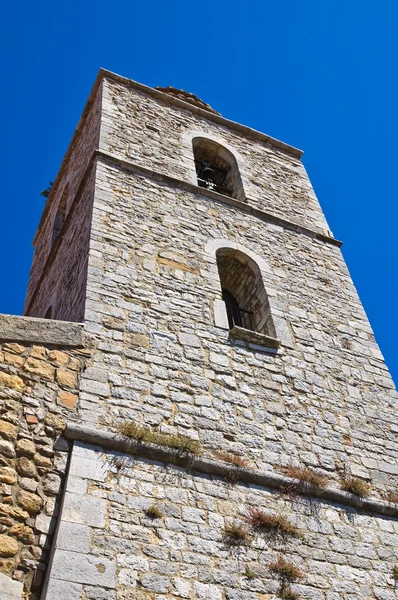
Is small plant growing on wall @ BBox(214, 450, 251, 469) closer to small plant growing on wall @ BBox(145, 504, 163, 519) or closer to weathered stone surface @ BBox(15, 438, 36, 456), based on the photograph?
small plant growing on wall @ BBox(145, 504, 163, 519)

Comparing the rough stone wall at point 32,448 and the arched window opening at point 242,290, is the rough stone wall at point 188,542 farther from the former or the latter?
the arched window opening at point 242,290

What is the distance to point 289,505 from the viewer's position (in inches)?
229

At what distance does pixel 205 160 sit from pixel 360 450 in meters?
6.67

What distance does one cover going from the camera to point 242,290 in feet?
29.1

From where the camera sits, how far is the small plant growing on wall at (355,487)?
20.5 ft

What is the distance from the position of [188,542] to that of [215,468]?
2.58 feet

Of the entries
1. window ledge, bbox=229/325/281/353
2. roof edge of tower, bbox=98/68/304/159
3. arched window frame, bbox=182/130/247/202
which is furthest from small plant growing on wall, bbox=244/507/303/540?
roof edge of tower, bbox=98/68/304/159

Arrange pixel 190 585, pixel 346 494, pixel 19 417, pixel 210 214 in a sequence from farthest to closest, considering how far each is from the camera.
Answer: pixel 210 214, pixel 346 494, pixel 19 417, pixel 190 585

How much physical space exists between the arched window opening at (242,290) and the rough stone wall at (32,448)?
291 cm

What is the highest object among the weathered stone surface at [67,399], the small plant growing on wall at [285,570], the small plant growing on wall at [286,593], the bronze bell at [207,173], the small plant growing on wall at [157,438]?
the bronze bell at [207,173]

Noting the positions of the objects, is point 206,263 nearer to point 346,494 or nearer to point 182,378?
point 182,378

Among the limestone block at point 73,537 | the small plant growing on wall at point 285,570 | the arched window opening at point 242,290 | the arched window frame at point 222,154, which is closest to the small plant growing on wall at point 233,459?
the small plant growing on wall at point 285,570

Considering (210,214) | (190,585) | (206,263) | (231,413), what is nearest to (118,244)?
(206,263)

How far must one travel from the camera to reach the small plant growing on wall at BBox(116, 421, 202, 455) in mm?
5582
